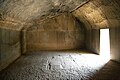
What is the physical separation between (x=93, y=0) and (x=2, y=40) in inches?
134

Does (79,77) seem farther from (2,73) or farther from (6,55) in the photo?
(6,55)

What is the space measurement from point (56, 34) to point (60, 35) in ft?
0.86

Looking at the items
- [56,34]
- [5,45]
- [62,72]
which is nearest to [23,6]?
[5,45]

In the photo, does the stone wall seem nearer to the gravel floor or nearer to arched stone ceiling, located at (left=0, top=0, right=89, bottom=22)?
the gravel floor

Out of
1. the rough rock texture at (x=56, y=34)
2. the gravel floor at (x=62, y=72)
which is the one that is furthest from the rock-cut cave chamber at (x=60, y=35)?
the gravel floor at (x=62, y=72)

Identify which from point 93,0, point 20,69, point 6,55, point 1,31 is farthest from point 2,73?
point 93,0

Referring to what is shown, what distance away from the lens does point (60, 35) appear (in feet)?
32.7

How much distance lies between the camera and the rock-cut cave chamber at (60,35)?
19.0 feet

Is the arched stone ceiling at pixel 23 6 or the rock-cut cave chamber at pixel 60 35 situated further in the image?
the rock-cut cave chamber at pixel 60 35

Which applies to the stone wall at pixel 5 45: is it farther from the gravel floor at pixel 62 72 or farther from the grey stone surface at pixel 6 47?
the gravel floor at pixel 62 72

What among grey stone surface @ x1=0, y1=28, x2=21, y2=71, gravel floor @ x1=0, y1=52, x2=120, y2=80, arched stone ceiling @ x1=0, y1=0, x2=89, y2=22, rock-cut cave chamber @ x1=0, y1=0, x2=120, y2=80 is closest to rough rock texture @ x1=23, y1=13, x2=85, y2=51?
rock-cut cave chamber @ x1=0, y1=0, x2=120, y2=80

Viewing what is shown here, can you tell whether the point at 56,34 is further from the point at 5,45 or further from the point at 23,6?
the point at 23,6

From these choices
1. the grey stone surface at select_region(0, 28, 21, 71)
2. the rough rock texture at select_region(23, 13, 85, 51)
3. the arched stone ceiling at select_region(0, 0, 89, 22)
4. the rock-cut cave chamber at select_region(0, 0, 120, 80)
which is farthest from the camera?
the rough rock texture at select_region(23, 13, 85, 51)

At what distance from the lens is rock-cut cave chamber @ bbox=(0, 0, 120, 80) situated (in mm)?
5801
